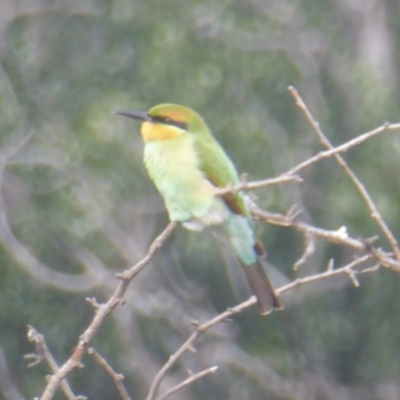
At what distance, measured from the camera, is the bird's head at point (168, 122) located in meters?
2.97

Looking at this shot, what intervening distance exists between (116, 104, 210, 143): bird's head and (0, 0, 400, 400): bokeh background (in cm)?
391

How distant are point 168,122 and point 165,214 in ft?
14.8

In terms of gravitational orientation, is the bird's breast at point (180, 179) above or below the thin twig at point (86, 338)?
below

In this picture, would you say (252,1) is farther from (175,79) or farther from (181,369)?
(181,369)

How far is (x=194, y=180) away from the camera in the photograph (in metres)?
2.83

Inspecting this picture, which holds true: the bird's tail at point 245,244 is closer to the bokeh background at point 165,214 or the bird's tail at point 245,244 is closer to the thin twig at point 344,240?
the thin twig at point 344,240

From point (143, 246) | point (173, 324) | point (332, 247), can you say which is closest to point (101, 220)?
point (143, 246)

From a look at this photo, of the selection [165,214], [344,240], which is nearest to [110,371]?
[344,240]

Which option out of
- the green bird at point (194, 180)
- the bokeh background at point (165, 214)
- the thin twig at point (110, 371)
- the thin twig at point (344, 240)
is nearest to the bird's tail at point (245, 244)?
the green bird at point (194, 180)

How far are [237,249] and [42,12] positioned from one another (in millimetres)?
6051

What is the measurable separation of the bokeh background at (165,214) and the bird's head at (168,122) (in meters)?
3.91

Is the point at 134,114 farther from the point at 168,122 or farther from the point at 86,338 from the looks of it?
the point at 86,338

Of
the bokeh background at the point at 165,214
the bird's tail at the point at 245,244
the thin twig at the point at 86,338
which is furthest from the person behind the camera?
the bokeh background at the point at 165,214

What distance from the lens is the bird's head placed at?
2.97 meters
